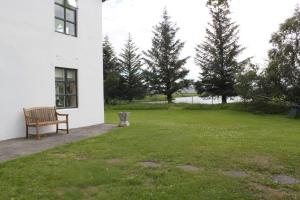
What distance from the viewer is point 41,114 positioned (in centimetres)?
1159

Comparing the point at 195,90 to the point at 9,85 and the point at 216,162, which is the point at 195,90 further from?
the point at 216,162

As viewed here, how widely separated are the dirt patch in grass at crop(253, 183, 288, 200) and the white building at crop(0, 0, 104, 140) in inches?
312

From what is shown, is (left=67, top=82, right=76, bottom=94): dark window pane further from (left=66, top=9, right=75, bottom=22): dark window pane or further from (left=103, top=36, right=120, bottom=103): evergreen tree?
(left=103, top=36, right=120, bottom=103): evergreen tree

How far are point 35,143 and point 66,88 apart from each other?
154 inches

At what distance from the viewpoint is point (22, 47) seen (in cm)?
1097

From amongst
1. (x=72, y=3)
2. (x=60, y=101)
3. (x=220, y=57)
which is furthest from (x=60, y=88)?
(x=220, y=57)

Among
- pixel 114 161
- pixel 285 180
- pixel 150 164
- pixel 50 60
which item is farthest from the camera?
pixel 50 60

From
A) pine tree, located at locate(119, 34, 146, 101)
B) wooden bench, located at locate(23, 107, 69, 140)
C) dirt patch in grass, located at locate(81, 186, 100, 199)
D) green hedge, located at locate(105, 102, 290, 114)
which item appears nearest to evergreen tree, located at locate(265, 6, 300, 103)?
green hedge, located at locate(105, 102, 290, 114)

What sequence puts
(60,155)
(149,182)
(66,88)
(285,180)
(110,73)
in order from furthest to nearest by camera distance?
1. (110,73)
2. (66,88)
3. (60,155)
4. (285,180)
5. (149,182)

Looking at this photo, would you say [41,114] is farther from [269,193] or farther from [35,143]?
[269,193]

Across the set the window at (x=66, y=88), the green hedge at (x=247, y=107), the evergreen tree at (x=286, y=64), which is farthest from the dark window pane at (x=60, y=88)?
the green hedge at (x=247, y=107)

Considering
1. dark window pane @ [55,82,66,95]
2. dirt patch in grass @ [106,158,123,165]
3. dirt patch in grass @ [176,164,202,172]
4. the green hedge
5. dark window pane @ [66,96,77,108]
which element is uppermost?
dark window pane @ [55,82,66,95]

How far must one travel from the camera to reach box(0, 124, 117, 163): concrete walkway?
8156 mm

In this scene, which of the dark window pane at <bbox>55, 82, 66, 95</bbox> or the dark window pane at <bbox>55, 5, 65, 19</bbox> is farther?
the dark window pane at <bbox>55, 82, 66, 95</bbox>
